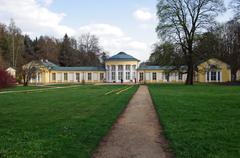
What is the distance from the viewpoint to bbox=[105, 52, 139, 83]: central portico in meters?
75.1

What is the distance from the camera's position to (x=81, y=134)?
27.4 ft

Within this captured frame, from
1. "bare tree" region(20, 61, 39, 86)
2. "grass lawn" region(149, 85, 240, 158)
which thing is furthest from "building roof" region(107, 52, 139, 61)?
"grass lawn" region(149, 85, 240, 158)

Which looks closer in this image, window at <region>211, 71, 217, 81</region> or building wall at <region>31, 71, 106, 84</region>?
window at <region>211, 71, 217, 81</region>

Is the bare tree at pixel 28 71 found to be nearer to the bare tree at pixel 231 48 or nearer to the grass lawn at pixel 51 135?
the bare tree at pixel 231 48

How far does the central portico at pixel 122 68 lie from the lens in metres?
75.1

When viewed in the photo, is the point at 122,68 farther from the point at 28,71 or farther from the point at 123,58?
the point at 28,71

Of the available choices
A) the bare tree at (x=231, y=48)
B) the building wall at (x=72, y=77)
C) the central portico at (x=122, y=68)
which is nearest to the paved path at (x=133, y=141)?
the bare tree at (x=231, y=48)

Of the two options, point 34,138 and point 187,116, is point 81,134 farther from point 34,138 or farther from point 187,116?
point 187,116

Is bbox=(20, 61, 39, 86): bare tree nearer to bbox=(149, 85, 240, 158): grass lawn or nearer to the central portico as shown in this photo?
the central portico

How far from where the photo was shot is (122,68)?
7538cm

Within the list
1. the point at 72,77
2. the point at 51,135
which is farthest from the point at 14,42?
the point at 51,135

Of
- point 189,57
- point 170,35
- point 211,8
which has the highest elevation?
point 211,8

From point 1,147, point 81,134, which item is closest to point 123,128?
point 81,134

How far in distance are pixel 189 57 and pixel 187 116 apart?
35098 millimetres
